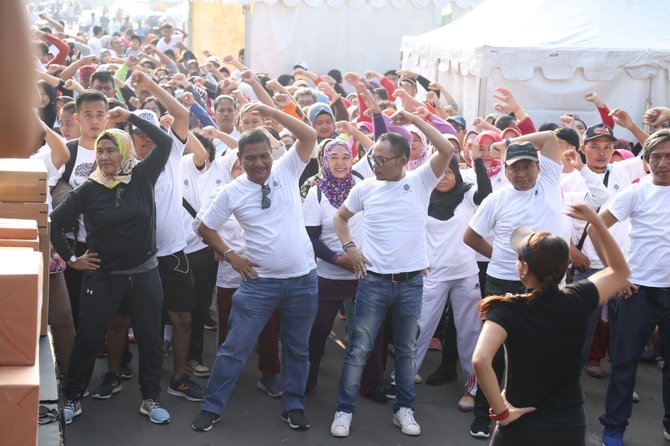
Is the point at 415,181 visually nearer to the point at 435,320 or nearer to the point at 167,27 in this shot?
the point at 435,320

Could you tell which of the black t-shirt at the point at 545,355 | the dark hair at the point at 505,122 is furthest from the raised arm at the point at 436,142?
the dark hair at the point at 505,122

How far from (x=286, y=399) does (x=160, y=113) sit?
13.0 feet

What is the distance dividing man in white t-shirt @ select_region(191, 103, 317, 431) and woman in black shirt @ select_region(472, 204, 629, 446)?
2178mm

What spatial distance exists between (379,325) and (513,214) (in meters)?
1.17

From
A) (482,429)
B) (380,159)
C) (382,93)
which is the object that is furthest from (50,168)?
(382,93)

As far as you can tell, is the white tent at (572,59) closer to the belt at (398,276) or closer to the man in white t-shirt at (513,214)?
the man in white t-shirt at (513,214)

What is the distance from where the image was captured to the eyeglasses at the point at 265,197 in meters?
5.87

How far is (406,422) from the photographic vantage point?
238 inches

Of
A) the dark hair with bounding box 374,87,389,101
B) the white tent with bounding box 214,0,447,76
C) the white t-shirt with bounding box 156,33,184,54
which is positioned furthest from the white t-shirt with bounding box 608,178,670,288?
the white t-shirt with bounding box 156,33,184,54

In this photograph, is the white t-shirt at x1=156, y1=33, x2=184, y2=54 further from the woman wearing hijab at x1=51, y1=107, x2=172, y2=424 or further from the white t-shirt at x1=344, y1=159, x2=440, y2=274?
the white t-shirt at x1=344, y1=159, x2=440, y2=274

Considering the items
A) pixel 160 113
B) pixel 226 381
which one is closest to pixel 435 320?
pixel 226 381

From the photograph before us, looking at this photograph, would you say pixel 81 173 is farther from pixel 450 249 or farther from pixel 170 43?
pixel 170 43

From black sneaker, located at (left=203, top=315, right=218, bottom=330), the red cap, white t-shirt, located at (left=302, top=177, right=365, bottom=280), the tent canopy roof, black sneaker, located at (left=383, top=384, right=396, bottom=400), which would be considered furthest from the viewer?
the red cap

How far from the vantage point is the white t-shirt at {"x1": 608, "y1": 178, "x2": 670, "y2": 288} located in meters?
5.81
